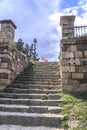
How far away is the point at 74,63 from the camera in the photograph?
23.5 ft

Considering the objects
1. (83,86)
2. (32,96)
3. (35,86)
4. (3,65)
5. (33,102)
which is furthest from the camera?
(35,86)

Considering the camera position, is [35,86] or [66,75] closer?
[66,75]

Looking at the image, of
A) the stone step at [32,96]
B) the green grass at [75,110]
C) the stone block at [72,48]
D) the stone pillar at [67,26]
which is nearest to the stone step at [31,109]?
the green grass at [75,110]

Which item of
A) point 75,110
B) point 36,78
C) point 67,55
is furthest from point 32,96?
point 36,78

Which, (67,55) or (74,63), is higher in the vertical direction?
(67,55)

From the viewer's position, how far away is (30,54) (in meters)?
21.7

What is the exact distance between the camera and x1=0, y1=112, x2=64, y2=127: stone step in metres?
4.91

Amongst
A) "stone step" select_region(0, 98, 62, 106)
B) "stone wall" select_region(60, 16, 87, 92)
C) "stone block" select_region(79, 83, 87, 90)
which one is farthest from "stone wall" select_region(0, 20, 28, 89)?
"stone block" select_region(79, 83, 87, 90)

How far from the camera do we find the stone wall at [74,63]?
23.2 ft

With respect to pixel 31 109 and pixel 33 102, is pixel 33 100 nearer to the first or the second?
pixel 33 102

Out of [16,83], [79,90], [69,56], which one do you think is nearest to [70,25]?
[69,56]

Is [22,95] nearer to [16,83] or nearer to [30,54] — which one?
[16,83]

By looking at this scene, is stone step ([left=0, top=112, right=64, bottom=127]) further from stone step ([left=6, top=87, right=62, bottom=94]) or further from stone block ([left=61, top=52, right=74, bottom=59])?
stone block ([left=61, top=52, right=74, bottom=59])

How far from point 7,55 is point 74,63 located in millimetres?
2485
